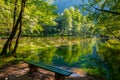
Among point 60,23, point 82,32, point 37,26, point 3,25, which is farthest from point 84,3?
point 82,32

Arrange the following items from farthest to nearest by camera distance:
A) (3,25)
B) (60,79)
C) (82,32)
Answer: (82,32) → (3,25) → (60,79)

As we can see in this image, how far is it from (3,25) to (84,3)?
22262 mm

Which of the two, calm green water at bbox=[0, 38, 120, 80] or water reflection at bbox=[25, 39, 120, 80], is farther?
calm green water at bbox=[0, 38, 120, 80]

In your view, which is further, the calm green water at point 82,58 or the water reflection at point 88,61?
the calm green water at point 82,58

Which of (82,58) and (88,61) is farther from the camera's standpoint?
(82,58)

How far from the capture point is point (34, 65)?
52.9 ft

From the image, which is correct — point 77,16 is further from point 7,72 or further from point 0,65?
point 0,65

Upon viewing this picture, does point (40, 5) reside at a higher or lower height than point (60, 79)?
higher

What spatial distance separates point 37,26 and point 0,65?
12137mm

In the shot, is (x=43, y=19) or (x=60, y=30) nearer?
(x=43, y=19)

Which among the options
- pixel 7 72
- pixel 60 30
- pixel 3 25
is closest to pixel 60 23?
pixel 60 30

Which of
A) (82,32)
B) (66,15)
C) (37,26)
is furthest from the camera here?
(82,32)

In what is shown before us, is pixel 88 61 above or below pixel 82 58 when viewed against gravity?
below

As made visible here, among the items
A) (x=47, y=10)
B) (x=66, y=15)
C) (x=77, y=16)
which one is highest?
(x=66, y=15)
